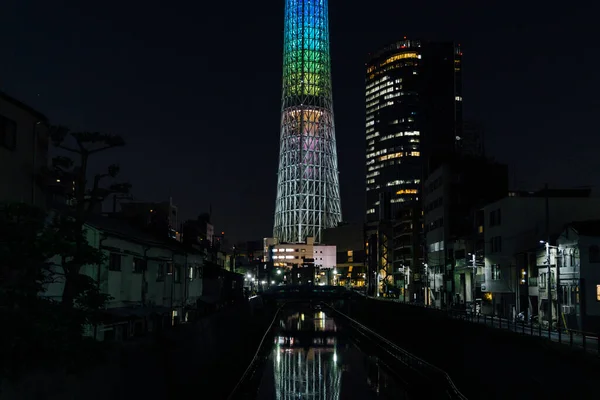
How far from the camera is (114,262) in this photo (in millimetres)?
29781

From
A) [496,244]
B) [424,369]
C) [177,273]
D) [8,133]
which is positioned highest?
[8,133]

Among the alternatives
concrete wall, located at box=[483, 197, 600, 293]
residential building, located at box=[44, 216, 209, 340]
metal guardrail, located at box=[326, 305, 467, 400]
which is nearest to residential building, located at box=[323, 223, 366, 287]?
metal guardrail, located at box=[326, 305, 467, 400]

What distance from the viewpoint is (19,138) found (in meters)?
18.0

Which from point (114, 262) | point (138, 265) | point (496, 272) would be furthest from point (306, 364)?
point (114, 262)

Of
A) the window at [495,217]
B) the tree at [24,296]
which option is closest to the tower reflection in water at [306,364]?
the window at [495,217]

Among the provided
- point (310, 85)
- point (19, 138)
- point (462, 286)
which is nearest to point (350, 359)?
point (462, 286)

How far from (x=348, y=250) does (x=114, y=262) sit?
162162mm

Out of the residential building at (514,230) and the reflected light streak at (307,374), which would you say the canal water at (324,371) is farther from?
the residential building at (514,230)

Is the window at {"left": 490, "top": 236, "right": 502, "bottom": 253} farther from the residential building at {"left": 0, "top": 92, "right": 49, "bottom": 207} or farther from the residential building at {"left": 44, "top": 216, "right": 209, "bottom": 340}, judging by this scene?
the residential building at {"left": 0, "top": 92, "right": 49, "bottom": 207}

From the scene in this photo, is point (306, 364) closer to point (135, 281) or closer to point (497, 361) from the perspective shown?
point (135, 281)

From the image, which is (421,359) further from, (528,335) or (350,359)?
(528,335)

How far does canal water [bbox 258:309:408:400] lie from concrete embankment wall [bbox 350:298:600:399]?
3.40 metres

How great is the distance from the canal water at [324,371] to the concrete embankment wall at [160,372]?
9.02 feet

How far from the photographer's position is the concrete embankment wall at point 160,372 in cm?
1341
